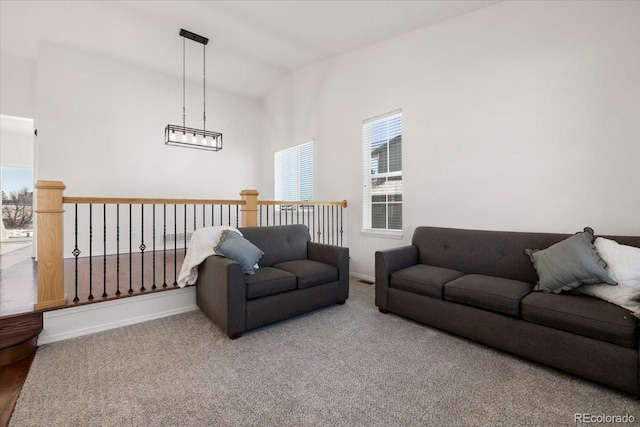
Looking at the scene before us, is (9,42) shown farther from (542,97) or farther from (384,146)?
(542,97)

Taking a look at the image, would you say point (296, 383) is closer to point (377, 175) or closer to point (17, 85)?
point (377, 175)

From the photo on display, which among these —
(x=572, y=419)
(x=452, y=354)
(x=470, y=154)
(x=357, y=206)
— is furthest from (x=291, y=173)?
(x=572, y=419)

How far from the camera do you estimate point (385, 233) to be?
421 cm

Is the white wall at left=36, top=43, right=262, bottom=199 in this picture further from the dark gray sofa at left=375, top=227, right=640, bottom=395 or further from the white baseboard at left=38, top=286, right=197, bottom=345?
the dark gray sofa at left=375, top=227, right=640, bottom=395

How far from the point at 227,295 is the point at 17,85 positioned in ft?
19.0

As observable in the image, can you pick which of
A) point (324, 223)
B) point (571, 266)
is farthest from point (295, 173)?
point (571, 266)

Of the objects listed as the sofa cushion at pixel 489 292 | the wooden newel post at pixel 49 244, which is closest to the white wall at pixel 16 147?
the wooden newel post at pixel 49 244

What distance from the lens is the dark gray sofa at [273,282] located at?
8.15 feet

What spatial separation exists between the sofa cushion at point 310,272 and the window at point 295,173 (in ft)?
7.81

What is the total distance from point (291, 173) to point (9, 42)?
4.83 metres

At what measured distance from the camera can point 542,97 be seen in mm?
2785

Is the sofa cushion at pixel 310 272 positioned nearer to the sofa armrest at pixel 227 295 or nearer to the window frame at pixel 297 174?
the sofa armrest at pixel 227 295

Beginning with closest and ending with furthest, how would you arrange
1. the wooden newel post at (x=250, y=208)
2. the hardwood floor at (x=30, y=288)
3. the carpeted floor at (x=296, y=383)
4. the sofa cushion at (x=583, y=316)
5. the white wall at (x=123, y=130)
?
1. the carpeted floor at (x=296, y=383)
2. the sofa cushion at (x=583, y=316)
3. the hardwood floor at (x=30, y=288)
4. the wooden newel post at (x=250, y=208)
5. the white wall at (x=123, y=130)

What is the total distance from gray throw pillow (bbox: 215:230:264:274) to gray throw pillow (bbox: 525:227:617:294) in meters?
2.46
